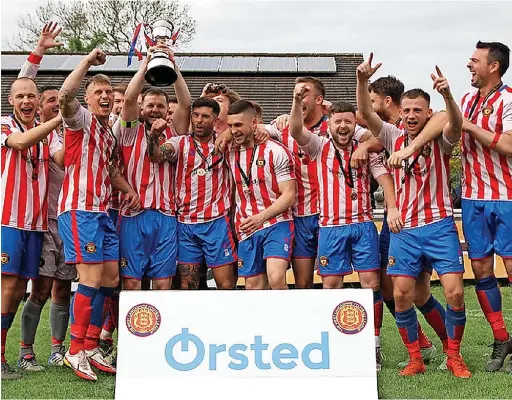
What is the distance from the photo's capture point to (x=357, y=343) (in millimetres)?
4266

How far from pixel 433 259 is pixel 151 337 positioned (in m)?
2.22

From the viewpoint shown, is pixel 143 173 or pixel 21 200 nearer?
pixel 21 200

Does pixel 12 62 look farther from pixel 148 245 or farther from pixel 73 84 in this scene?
pixel 73 84

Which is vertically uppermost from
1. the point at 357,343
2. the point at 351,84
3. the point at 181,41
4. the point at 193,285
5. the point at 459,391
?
the point at 181,41

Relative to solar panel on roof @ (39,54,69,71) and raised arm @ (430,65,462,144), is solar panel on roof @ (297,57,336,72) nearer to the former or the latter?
solar panel on roof @ (39,54,69,71)

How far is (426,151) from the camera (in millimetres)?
5488

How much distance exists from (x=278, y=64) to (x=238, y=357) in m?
13.0

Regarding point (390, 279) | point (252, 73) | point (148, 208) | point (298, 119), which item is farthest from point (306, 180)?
point (252, 73)

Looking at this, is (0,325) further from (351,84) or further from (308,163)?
(351,84)

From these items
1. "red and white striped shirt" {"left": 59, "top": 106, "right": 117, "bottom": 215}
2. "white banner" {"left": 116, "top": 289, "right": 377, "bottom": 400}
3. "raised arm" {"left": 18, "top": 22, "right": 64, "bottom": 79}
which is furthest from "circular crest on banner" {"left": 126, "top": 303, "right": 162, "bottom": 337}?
"raised arm" {"left": 18, "top": 22, "right": 64, "bottom": 79}

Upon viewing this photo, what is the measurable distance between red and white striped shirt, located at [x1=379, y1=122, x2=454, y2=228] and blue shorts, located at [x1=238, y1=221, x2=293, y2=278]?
91 cm

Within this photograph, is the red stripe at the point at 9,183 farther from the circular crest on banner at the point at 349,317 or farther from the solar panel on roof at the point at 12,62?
the solar panel on roof at the point at 12,62

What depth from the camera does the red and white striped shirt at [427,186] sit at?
547 centimetres

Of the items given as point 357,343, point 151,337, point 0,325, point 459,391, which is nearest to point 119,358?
point 151,337
